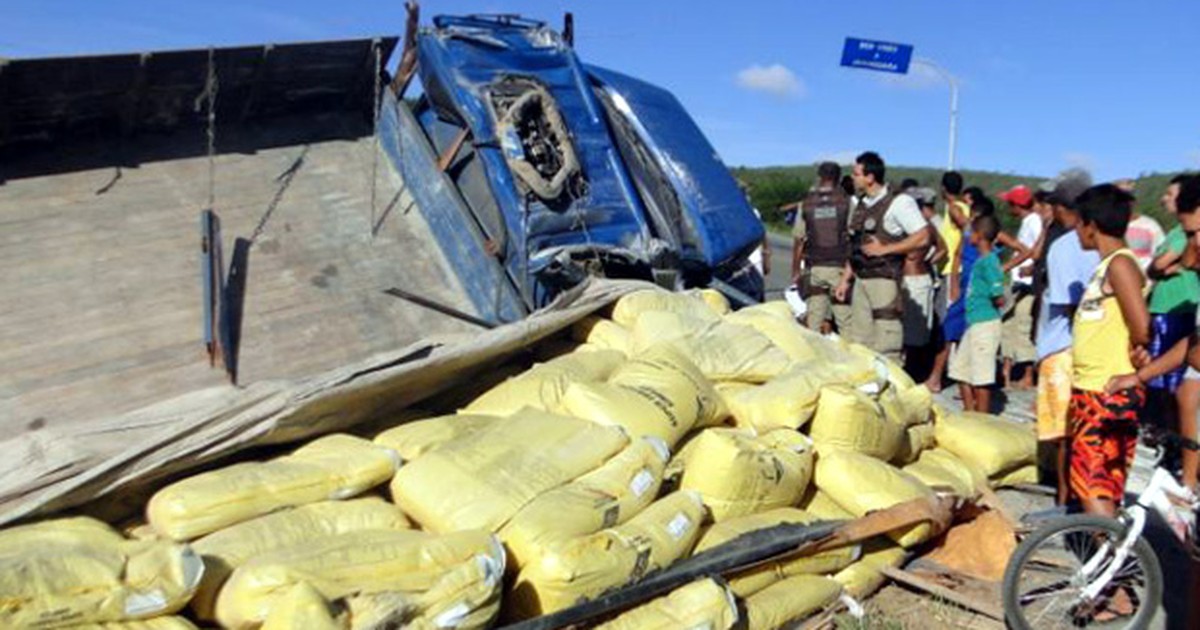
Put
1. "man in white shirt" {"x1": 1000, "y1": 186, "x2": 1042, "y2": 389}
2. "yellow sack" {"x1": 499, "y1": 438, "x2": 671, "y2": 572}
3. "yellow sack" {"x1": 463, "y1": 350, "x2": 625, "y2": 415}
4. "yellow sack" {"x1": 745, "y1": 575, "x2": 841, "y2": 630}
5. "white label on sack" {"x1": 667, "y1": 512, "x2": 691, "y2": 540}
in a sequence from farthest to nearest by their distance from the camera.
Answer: "man in white shirt" {"x1": 1000, "y1": 186, "x2": 1042, "y2": 389}
"yellow sack" {"x1": 463, "y1": 350, "x2": 625, "y2": 415}
"yellow sack" {"x1": 745, "y1": 575, "x2": 841, "y2": 630}
"white label on sack" {"x1": 667, "y1": 512, "x2": 691, "y2": 540}
"yellow sack" {"x1": 499, "y1": 438, "x2": 671, "y2": 572}

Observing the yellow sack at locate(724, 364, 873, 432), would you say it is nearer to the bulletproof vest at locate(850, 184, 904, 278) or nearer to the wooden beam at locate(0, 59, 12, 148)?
the bulletproof vest at locate(850, 184, 904, 278)

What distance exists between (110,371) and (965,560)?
369cm

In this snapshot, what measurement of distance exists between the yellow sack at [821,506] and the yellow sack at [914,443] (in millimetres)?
649

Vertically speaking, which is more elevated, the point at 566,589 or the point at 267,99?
the point at 267,99

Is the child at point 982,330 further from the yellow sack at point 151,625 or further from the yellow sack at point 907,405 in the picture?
the yellow sack at point 151,625

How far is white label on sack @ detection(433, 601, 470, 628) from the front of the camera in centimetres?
281

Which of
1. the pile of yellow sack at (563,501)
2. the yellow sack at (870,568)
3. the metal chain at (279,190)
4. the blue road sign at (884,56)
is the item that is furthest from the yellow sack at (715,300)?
the blue road sign at (884,56)

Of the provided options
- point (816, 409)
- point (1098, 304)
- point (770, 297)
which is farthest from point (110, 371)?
point (770, 297)

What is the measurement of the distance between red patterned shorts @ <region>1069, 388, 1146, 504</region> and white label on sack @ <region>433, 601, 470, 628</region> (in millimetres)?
2591

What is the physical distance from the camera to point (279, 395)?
371cm

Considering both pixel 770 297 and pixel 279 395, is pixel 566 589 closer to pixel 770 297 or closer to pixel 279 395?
pixel 279 395

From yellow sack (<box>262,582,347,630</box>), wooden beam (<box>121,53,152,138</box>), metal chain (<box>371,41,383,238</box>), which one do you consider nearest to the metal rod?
metal chain (<box>371,41,383,238</box>)

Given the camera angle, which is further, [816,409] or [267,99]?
[267,99]

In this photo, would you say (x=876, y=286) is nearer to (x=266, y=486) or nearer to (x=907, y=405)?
(x=907, y=405)
